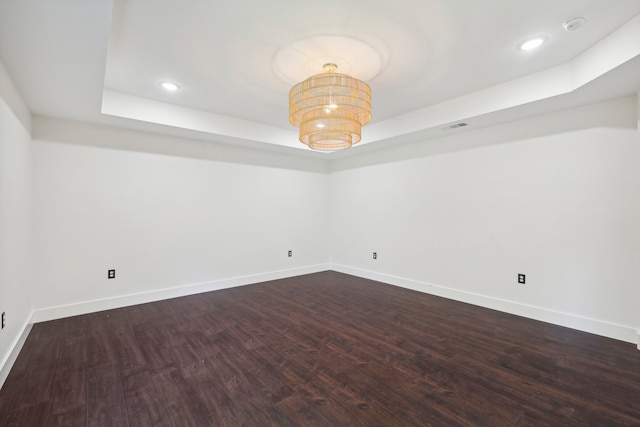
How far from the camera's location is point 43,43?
1.89 m

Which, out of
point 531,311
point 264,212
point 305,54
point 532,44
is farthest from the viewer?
point 264,212

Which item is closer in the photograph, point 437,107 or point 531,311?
point 531,311

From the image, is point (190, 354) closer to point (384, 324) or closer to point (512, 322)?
point (384, 324)

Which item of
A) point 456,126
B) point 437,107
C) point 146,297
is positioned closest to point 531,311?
point 456,126

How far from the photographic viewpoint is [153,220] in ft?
13.0

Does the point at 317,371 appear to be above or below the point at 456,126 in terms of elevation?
below

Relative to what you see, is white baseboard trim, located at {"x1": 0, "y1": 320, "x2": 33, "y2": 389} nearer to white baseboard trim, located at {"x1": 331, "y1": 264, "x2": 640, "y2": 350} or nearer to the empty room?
the empty room

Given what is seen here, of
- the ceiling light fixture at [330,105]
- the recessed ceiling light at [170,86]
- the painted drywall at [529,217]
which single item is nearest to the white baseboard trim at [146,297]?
the painted drywall at [529,217]

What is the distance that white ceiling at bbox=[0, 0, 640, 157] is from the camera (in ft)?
6.31

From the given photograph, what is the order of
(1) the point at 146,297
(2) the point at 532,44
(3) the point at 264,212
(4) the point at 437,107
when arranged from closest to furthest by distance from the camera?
(2) the point at 532,44
(4) the point at 437,107
(1) the point at 146,297
(3) the point at 264,212

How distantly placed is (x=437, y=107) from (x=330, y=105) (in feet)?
6.31

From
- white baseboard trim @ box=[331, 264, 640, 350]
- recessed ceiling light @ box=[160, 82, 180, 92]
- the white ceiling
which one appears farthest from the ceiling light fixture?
white baseboard trim @ box=[331, 264, 640, 350]

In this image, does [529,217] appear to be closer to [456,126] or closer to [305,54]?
[456,126]

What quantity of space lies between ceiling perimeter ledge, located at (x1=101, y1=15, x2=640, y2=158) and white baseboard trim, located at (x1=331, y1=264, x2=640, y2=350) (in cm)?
222
